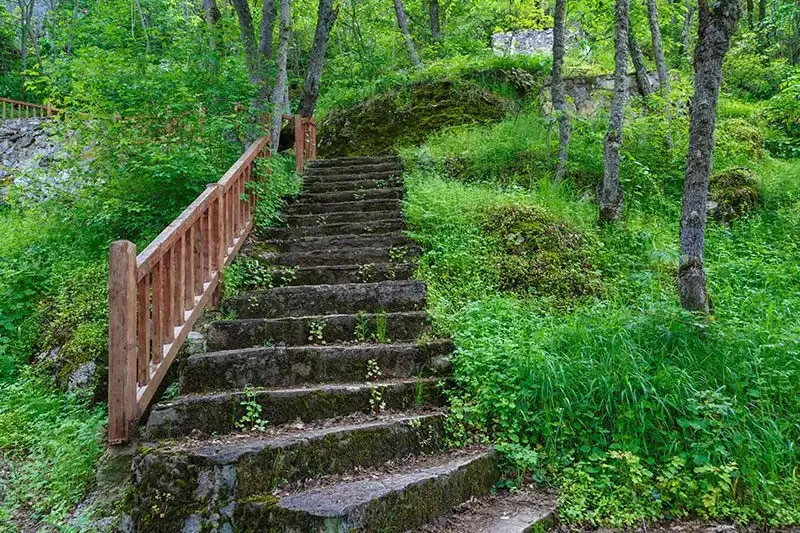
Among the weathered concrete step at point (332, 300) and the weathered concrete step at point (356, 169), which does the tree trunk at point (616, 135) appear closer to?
the weathered concrete step at point (332, 300)

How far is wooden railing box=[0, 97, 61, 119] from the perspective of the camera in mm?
13977

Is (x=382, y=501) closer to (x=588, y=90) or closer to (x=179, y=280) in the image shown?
(x=179, y=280)

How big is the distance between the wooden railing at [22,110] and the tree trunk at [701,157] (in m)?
15.9

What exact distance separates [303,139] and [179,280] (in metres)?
5.26

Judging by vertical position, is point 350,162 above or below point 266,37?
below

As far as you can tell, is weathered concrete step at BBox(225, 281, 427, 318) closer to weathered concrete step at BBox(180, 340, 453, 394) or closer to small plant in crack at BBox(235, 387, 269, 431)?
weathered concrete step at BBox(180, 340, 453, 394)

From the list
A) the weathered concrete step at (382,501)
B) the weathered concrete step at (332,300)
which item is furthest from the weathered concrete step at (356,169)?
the weathered concrete step at (382,501)

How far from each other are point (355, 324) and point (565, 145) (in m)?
4.53

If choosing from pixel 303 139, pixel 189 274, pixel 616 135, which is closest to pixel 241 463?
pixel 189 274

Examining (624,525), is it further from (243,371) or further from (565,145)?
(565,145)

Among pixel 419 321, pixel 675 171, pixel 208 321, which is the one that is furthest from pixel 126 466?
pixel 675 171

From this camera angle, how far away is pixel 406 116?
10312mm

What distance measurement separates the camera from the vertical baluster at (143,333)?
3127mm

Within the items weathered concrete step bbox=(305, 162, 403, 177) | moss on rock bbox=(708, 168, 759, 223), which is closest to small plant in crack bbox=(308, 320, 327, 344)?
weathered concrete step bbox=(305, 162, 403, 177)
